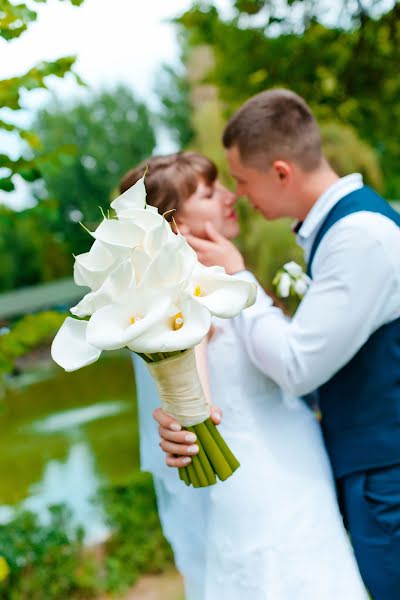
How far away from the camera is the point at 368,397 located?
1.93 metres

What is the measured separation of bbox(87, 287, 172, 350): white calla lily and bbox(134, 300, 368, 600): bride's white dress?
0.73 metres

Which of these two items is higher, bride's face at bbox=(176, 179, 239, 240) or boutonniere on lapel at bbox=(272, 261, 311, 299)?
bride's face at bbox=(176, 179, 239, 240)

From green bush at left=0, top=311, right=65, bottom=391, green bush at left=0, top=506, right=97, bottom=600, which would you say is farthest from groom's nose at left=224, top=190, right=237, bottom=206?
green bush at left=0, top=506, right=97, bottom=600

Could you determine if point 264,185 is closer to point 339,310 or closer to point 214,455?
point 339,310

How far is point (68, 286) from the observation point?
800 inches

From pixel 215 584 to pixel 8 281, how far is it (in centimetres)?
2045

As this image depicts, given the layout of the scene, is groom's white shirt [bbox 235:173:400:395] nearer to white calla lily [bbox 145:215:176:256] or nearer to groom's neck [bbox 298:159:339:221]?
groom's neck [bbox 298:159:339:221]

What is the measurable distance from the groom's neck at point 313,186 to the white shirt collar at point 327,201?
0.06 m

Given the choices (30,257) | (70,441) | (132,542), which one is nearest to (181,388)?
(132,542)

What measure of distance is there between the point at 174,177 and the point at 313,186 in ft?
→ 1.35

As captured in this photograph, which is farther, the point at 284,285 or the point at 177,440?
the point at 284,285

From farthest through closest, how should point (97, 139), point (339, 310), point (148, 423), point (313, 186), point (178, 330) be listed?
point (97, 139) → point (148, 423) → point (313, 186) → point (339, 310) → point (178, 330)

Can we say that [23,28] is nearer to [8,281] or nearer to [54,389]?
[54,389]

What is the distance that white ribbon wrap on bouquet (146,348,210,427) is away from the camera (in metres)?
1.44
